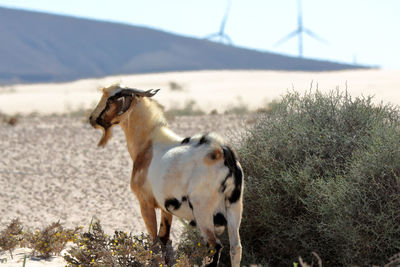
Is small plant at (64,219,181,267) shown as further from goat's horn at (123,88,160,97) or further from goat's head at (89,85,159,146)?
goat's horn at (123,88,160,97)

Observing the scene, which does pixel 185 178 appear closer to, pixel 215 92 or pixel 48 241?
pixel 48 241

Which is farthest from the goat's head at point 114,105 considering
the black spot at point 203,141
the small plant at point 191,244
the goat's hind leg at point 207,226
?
the small plant at point 191,244

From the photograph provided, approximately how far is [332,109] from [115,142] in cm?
1125

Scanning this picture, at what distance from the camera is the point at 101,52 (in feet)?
365

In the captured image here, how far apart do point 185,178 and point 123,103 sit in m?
0.99

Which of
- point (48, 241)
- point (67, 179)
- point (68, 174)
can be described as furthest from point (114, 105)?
point (68, 174)

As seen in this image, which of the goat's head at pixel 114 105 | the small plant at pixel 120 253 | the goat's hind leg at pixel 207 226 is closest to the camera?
the goat's hind leg at pixel 207 226

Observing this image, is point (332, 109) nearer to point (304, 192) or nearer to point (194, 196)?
point (304, 192)

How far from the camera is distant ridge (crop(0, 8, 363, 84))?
98.6 metres

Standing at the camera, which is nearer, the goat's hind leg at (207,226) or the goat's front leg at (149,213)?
the goat's hind leg at (207,226)

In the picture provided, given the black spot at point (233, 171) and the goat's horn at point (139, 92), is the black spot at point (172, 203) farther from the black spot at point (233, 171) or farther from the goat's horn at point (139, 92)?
the goat's horn at point (139, 92)

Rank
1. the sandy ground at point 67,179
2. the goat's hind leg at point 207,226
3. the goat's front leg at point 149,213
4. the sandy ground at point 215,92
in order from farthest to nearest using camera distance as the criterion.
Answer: the sandy ground at point 215,92, the sandy ground at point 67,179, the goat's front leg at point 149,213, the goat's hind leg at point 207,226

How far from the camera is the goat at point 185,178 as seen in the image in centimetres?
478

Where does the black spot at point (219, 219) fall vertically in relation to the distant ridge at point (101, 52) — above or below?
above
